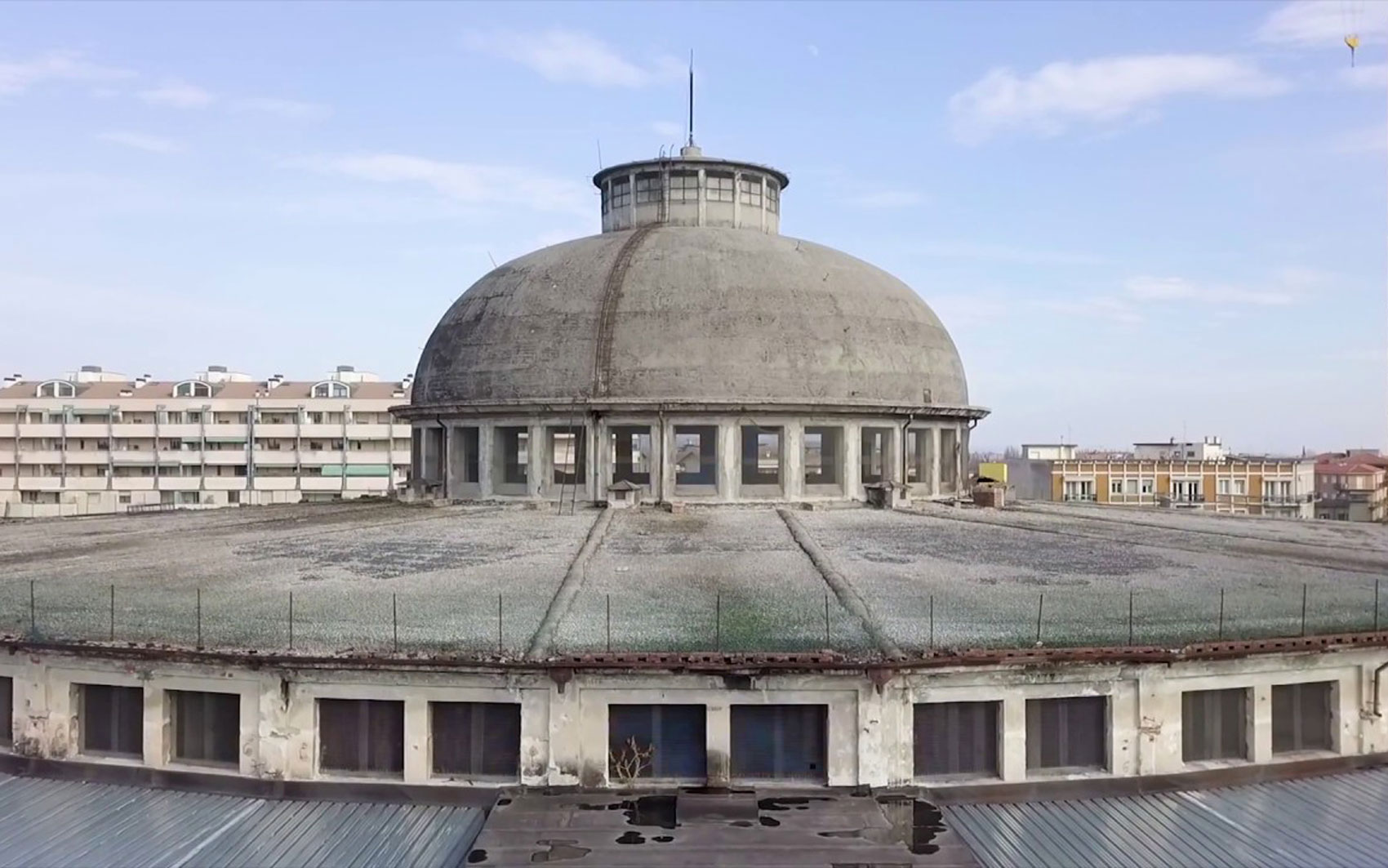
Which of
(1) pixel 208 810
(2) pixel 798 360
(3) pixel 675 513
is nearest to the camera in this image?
(1) pixel 208 810

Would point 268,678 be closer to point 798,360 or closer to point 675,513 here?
point 675,513

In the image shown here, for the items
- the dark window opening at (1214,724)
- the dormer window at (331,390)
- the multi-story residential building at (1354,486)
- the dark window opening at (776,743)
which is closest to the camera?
the dark window opening at (776,743)

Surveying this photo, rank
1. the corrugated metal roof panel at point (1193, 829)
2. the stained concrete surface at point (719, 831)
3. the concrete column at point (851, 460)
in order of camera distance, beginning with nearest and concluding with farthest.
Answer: the stained concrete surface at point (719, 831)
the corrugated metal roof panel at point (1193, 829)
the concrete column at point (851, 460)

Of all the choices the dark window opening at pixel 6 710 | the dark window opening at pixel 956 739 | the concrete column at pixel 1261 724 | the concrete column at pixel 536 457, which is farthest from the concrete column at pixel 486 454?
the concrete column at pixel 1261 724

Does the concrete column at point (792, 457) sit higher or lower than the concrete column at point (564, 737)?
higher

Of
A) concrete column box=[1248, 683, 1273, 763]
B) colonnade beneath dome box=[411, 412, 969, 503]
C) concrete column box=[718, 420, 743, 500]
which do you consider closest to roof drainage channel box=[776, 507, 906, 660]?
concrete column box=[718, 420, 743, 500]

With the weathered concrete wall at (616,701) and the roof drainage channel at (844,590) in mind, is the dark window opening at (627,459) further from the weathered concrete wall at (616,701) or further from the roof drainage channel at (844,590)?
the weathered concrete wall at (616,701)

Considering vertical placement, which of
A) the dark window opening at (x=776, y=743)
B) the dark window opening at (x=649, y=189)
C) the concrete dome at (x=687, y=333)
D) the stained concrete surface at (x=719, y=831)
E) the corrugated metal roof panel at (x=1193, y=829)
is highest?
the dark window opening at (x=649, y=189)

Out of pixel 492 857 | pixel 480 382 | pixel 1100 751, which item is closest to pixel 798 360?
pixel 480 382
